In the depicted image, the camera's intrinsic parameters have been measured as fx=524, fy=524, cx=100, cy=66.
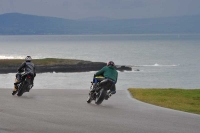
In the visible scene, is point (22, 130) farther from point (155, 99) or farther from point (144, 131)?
point (155, 99)

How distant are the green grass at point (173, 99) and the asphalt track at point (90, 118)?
1123 millimetres

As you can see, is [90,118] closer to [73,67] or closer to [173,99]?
[173,99]

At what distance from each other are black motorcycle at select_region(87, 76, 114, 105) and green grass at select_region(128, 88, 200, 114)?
90.8 inches

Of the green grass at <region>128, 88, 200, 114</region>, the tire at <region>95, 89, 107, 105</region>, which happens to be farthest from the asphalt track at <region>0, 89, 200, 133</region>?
the green grass at <region>128, 88, 200, 114</region>

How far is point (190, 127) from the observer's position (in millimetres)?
14445

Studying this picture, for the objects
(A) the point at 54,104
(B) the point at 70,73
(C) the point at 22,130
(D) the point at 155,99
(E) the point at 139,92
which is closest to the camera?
(C) the point at 22,130

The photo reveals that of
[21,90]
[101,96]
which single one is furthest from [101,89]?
[21,90]

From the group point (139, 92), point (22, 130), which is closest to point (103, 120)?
point (22, 130)

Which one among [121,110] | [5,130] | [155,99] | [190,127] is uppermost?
[155,99]

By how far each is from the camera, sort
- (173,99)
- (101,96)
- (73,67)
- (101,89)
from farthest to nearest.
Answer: (73,67)
(173,99)
(101,89)
(101,96)

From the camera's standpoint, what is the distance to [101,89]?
2066 centimetres

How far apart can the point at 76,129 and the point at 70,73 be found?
9767cm

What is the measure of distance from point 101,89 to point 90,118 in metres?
4.95

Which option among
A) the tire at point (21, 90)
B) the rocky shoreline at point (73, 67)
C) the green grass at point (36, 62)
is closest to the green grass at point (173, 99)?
the tire at point (21, 90)
